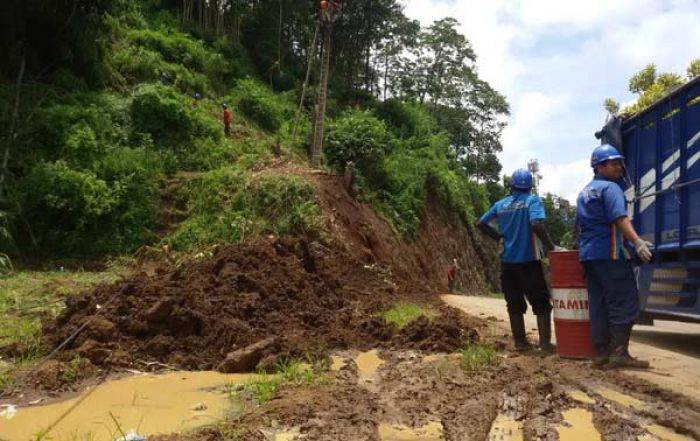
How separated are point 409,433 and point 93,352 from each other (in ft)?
10.3

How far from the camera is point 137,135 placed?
15367 mm

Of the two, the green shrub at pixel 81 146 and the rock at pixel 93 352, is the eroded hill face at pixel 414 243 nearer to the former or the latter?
the green shrub at pixel 81 146

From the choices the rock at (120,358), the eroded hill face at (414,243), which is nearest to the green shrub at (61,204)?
the eroded hill face at (414,243)

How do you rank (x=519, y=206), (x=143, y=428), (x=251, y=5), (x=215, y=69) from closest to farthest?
(x=143, y=428) < (x=519, y=206) < (x=215, y=69) < (x=251, y=5)

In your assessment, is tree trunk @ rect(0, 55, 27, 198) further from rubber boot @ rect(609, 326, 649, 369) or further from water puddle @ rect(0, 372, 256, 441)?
rubber boot @ rect(609, 326, 649, 369)

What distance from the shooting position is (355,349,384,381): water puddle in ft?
15.7

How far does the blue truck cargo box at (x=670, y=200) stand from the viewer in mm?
6070

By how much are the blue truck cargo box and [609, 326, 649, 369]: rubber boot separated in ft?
4.64

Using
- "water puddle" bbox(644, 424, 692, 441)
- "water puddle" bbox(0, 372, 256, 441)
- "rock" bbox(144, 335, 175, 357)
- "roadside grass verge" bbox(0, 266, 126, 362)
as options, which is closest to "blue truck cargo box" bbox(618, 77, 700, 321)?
"water puddle" bbox(644, 424, 692, 441)

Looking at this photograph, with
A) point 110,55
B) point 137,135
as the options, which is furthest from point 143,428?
point 110,55

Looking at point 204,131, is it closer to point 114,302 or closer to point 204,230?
point 204,230

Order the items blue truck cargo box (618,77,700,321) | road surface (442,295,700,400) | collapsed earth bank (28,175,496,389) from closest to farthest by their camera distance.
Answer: road surface (442,295,700,400), collapsed earth bank (28,175,496,389), blue truck cargo box (618,77,700,321)

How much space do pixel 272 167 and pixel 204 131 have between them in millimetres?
2980

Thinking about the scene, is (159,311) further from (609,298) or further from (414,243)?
(414,243)
